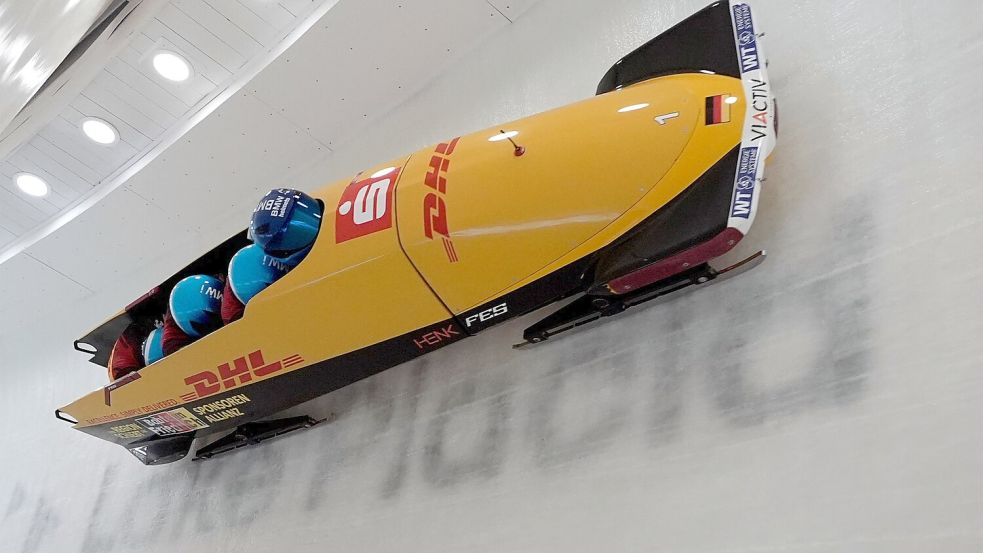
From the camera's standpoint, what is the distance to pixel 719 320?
2.44 metres

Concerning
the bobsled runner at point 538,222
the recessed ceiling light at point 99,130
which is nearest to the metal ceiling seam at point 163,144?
the recessed ceiling light at point 99,130

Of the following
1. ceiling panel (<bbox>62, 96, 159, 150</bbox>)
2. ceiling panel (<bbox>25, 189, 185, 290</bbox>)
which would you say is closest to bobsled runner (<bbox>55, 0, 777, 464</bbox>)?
ceiling panel (<bbox>62, 96, 159, 150</bbox>)

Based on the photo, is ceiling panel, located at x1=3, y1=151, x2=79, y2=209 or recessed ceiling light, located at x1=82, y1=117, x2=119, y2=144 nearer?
recessed ceiling light, located at x1=82, y1=117, x2=119, y2=144

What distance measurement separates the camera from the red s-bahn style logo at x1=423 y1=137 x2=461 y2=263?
2646 millimetres

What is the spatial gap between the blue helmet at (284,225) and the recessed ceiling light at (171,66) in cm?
216

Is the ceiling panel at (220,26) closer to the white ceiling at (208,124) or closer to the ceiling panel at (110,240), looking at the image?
the white ceiling at (208,124)

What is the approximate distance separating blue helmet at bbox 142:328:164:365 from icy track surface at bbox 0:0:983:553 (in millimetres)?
697

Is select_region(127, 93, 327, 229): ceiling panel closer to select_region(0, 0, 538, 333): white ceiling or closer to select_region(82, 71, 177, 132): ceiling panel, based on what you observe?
select_region(0, 0, 538, 333): white ceiling

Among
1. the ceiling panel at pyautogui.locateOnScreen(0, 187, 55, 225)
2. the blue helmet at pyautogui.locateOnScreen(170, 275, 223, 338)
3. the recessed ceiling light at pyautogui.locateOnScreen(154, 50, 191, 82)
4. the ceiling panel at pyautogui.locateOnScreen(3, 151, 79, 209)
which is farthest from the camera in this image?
the ceiling panel at pyautogui.locateOnScreen(0, 187, 55, 225)

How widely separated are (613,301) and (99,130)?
4.02 metres

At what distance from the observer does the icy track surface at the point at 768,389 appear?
1922 mm

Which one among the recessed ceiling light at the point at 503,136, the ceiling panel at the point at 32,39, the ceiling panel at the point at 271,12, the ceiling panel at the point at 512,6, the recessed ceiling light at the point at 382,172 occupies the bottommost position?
the recessed ceiling light at the point at 503,136

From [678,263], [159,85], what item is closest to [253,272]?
[678,263]

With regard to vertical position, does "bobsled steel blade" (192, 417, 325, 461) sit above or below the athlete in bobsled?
below
